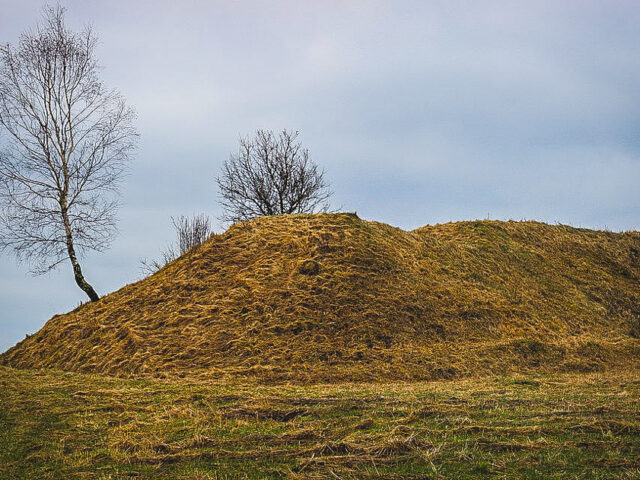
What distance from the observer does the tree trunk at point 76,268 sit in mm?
21203

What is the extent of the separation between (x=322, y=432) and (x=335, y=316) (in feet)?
25.3

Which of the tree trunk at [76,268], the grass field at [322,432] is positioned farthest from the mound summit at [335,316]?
the grass field at [322,432]

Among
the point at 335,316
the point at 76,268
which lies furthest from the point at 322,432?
the point at 76,268

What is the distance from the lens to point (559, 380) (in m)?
12.4

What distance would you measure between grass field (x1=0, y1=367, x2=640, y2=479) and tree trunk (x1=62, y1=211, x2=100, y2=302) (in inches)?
411

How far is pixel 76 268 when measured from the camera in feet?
70.1

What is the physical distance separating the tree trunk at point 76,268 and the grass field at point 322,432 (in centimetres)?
1045

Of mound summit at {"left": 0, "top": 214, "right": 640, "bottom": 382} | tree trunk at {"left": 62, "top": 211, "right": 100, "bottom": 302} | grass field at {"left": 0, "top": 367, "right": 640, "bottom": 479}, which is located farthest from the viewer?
tree trunk at {"left": 62, "top": 211, "right": 100, "bottom": 302}

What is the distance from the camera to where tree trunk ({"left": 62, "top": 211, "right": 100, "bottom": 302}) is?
835 inches

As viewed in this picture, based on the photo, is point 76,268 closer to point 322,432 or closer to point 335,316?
point 335,316

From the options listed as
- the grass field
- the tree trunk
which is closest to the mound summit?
the tree trunk

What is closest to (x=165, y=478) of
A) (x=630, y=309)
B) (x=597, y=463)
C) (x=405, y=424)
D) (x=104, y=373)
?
(x=405, y=424)

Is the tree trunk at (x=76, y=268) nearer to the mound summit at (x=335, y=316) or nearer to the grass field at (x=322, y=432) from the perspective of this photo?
the mound summit at (x=335, y=316)

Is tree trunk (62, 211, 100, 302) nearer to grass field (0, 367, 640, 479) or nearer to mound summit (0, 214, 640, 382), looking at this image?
mound summit (0, 214, 640, 382)
